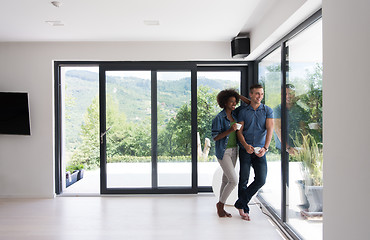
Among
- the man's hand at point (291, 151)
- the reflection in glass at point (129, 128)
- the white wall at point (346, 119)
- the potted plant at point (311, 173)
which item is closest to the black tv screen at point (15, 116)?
the reflection in glass at point (129, 128)

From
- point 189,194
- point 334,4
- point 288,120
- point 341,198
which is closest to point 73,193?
point 189,194

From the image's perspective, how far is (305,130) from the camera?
8.89ft

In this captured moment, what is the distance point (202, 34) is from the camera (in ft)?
13.8

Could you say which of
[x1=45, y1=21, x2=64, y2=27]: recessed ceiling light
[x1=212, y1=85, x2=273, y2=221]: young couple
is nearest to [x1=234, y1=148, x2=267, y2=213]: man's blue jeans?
[x1=212, y1=85, x2=273, y2=221]: young couple

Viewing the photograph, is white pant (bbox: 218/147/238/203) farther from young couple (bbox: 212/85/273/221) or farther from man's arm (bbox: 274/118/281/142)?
man's arm (bbox: 274/118/281/142)

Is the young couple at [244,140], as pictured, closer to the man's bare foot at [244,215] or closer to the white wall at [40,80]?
the man's bare foot at [244,215]

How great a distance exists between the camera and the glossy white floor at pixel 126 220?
3.15 metres

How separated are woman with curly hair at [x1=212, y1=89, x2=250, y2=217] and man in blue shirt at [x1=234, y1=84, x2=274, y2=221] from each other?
0.11 metres

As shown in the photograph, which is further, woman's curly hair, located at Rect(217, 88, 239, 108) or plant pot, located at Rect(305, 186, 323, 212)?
woman's curly hair, located at Rect(217, 88, 239, 108)

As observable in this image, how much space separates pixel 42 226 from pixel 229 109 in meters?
2.63

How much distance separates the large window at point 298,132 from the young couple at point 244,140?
20cm

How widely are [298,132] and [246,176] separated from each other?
105cm

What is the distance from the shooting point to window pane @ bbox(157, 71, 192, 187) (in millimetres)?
4781

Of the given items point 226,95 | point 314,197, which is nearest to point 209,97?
point 226,95
